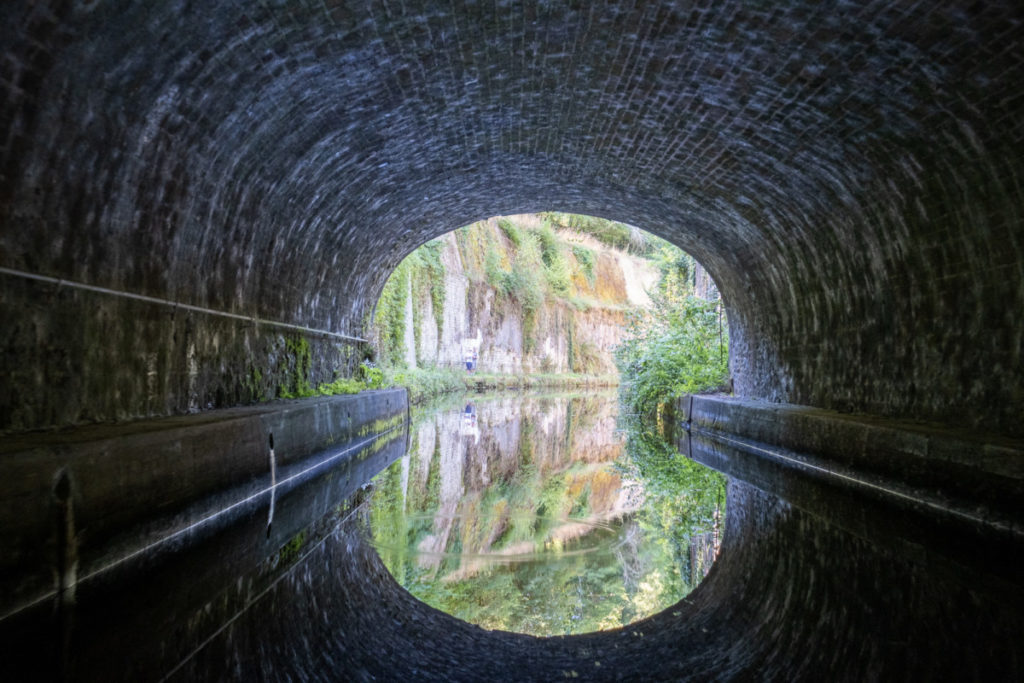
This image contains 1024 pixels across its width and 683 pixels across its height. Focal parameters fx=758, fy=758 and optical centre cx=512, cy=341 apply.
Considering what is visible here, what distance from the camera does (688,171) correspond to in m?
8.91

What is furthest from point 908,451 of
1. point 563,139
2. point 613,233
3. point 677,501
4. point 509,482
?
point 613,233

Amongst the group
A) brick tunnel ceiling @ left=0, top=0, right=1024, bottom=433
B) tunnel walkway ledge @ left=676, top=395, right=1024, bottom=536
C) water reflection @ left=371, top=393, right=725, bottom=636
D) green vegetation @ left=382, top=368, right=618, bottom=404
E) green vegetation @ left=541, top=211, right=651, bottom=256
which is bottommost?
water reflection @ left=371, top=393, right=725, bottom=636

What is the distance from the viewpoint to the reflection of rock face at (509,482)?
5.36m

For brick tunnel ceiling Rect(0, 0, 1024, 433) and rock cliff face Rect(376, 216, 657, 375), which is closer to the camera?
brick tunnel ceiling Rect(0, 0, 1024, 433)

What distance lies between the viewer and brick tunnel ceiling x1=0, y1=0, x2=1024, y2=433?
14.3 feet

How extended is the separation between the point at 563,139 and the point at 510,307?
957 inches

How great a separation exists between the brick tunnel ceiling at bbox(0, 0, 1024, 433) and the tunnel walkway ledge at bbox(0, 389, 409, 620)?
1161mm

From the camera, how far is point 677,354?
15.3 metres

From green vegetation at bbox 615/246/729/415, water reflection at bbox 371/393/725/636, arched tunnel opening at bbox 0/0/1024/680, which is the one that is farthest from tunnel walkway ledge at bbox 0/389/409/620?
green vegetation at bbox 615/246/729/415

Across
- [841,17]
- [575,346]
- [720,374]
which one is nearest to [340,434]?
[841,17]

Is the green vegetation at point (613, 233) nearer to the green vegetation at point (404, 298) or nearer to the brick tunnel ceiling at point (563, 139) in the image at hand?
the green vegetation at point (404, 298)

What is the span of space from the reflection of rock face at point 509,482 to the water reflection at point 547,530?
15 millimetres

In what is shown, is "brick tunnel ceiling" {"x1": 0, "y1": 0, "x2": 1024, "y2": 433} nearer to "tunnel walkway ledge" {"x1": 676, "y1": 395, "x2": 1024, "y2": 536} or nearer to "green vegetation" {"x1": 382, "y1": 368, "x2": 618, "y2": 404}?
"tunnel walkway ledge" {"x1": 676, "y1": 395, "x2": 1024, "y2": 536}

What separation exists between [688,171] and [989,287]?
3807 mm
